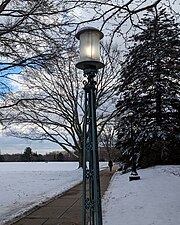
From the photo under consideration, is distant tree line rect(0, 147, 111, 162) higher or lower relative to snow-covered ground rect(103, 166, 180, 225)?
Answer: higher

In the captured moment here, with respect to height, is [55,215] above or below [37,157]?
below

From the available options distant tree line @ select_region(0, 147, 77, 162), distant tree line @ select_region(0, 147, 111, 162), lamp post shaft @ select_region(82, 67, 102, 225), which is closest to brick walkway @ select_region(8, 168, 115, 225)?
lamp post shaft @ select_region(82, 67, 102, 225)

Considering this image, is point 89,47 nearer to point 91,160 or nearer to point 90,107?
point 90,107

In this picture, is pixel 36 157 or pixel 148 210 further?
pixel 36 157

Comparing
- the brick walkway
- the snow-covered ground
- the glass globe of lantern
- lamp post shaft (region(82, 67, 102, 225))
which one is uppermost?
the glass globe of lantern

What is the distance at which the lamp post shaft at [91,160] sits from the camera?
3.83m

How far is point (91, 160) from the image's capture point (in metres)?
3.97

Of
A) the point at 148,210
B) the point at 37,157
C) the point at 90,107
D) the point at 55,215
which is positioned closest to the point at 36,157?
the point at 37,157

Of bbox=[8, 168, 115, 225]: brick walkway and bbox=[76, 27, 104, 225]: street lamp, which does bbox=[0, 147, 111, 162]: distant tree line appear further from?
bbox=[76, 27, 104, 225]: street lamp

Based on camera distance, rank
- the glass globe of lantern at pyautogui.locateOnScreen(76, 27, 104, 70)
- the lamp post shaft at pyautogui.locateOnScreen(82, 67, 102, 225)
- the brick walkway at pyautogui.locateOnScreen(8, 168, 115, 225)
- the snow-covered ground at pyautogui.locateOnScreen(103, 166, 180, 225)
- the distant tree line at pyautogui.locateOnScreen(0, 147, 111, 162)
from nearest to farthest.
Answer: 1. the lamp post shaft at pyautogui.locateOnScreen(82, 67, 102, 225)
2. the glass globe of lantern at pyautogui.locateOnScreen(76, 27, 104, 70)
3. the snow-covered ground at pyautogui.locateOnScreen(103, 166, 180, 225)
4. the brick walkway at pyautogui.locateOnScreen(8, 168, 115, 225)
5. the distant tree line at pyautogui.locateOnScreen(0, 147, 111, 162)

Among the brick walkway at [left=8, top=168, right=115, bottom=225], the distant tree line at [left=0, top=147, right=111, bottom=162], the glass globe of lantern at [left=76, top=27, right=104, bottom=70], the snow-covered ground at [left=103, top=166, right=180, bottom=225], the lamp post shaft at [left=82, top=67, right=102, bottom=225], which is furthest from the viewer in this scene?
the distant tree line at [left=0, top=147, right=111, bottom=162]

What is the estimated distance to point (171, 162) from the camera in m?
18.9

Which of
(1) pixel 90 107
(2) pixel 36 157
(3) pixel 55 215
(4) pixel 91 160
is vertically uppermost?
(2) pixel 36 157

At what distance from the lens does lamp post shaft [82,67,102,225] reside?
3.83 metres
